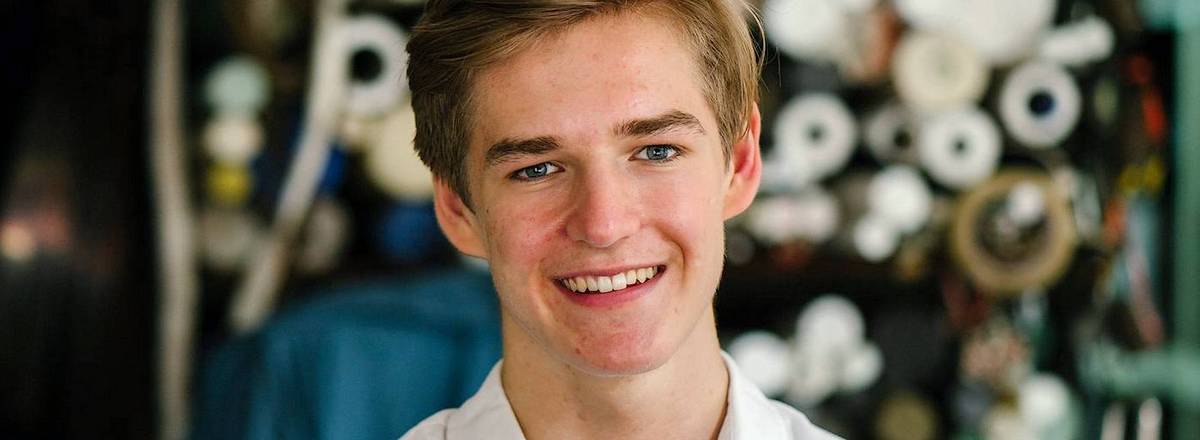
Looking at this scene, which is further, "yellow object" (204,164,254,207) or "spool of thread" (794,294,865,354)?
"spool of thread" (794,294,865,354)

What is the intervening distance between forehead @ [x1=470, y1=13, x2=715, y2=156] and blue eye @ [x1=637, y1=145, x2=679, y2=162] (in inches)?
1.3

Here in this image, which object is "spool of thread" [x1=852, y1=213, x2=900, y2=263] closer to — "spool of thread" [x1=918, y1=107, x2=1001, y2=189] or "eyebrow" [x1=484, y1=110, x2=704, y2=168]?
"spool of thread" [x1=918, y1=107, x2=1001, y2=189]

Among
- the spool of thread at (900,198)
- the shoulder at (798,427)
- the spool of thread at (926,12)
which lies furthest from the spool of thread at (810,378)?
the shoulder at (798,427)

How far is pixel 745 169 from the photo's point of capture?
1.05 metres

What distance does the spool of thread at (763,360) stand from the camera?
2.78 metres

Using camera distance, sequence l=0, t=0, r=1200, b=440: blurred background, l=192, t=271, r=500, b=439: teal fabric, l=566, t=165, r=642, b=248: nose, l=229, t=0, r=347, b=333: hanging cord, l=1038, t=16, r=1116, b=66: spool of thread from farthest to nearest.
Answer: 1. l=1038, t=16, r=1116, b=66: spool of thread
2. l=229, t=0, r=347, b=333: hanging cord
3. l=0, t=0, r=1200, b=440: blurred background
4. l=192, t=271, r=500, b=439: teal fabric
5. l=566, t=165, r=642, b=248: nose

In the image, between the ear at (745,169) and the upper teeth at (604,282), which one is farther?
the ear at (745,169)

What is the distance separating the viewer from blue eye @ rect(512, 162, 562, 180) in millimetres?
919

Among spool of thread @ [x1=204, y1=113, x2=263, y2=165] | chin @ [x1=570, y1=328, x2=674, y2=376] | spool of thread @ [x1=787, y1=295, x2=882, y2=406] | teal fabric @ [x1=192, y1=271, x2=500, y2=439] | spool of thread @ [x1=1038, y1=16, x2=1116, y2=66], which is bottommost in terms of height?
spool of thread @ [x1=787, y1=295, x2=882, y2=406]

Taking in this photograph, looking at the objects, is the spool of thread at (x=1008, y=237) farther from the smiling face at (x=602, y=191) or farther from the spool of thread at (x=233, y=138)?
the smiling face at (x=602, y=191)

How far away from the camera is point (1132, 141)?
286cm

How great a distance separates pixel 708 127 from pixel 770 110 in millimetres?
1856

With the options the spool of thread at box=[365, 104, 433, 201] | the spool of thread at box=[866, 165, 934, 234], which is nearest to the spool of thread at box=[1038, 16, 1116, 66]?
the spool of thread at box=[866, 165, 934, 234]

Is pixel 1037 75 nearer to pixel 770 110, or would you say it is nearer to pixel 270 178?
pixel 770 110
